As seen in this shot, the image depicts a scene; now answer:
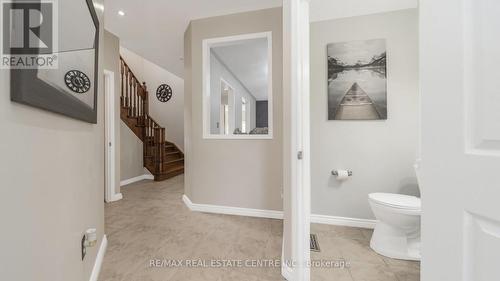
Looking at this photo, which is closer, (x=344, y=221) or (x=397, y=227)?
(x=397, y=227)

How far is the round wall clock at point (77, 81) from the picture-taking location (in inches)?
38.0

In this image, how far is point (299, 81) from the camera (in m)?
1.38

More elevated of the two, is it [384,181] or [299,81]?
[299,81]

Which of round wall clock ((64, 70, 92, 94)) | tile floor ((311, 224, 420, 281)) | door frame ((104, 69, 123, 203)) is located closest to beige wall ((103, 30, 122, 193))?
door frame ((104, 69, 123, 203))

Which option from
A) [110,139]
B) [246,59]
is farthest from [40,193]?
[246,59]

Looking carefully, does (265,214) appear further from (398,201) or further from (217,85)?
(217,85)

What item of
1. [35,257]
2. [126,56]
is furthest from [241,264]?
[126,56]

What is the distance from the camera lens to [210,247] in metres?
1.95

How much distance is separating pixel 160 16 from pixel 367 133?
299cm

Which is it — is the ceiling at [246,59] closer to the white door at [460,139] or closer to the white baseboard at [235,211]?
the white baseboard at [235,211]

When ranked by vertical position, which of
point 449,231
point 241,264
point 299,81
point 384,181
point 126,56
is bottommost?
point 241,264

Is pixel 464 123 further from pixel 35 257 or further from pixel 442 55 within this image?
pixel 35 257

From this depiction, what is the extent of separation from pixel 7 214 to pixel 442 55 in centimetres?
124

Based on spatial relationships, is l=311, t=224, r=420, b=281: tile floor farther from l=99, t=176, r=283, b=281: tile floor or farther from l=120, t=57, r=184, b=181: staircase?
l=120, t=57, r=184, b=181: staircase
